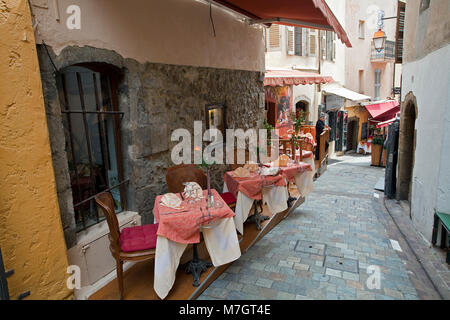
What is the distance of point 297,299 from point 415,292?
1.38 m

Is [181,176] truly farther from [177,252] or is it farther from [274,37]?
[274,37]

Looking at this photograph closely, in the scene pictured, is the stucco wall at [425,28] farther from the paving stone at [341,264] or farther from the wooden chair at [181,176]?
the wooden chair at [181,176]

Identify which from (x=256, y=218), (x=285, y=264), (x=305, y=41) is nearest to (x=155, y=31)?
(x=256, y=218)

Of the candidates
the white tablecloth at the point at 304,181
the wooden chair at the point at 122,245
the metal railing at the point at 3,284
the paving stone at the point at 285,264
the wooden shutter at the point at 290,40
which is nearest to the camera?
the metal railing at the point at 3,284

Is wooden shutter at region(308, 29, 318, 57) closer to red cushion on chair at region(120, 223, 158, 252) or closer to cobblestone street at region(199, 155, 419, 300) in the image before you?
cobblestone street at region(199, 155, 419, 300)

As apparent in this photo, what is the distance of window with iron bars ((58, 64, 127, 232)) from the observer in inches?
137

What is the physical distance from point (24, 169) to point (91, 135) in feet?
4.03

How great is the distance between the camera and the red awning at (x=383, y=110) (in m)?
14.1

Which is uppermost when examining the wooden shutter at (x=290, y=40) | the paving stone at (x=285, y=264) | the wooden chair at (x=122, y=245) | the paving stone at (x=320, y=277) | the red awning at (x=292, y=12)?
the wooden shutter at (x=290, y=40)

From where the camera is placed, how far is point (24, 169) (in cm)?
264

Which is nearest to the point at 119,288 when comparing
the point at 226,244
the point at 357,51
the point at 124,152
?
the point at 226,244

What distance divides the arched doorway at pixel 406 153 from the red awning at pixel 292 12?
8.16ft

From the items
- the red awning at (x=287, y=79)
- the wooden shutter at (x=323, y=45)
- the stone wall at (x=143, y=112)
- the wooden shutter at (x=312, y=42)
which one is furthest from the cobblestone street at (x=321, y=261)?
the wooden shutter at (x=323, y=45)
